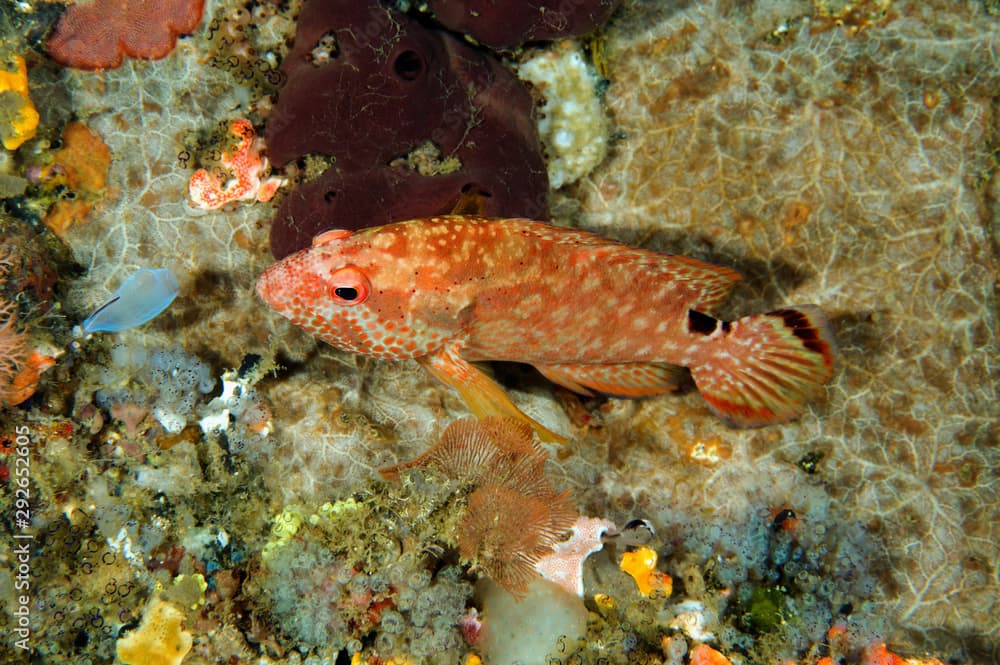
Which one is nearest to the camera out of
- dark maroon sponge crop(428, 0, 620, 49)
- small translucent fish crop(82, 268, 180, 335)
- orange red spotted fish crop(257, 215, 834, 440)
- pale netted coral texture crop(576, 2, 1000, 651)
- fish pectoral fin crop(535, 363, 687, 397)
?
orange red spotted fish crop(257, 215, 834, 440)

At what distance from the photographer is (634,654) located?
4043 millimetres

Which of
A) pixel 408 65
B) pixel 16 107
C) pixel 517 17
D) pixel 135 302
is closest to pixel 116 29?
pixel 16 107

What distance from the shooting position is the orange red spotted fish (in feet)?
12.7

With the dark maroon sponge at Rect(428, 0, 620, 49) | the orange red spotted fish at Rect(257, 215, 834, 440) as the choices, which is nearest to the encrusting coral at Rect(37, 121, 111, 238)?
the orange red spotted fish at Rect(257, 215, 834, 440)

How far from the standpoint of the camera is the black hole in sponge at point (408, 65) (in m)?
4.25

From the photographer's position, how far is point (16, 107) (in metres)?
4.15

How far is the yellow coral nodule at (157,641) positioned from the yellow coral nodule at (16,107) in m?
3.44

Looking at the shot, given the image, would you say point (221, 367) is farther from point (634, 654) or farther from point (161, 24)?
point (634, 654)

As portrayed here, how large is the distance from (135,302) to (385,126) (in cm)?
214

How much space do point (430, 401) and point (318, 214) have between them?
1735 millimetres

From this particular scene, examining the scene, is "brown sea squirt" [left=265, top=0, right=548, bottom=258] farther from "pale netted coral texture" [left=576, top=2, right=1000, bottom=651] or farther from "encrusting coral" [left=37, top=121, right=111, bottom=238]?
"pale netted coral texture" [left=576, top=2, right=1000, bottom=651]

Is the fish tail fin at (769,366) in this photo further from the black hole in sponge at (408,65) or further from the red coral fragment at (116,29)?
the red coral fragment at (116,29)

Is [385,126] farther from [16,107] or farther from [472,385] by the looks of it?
[16,107]

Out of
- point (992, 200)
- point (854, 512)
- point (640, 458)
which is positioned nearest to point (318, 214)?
point (640, 458)
